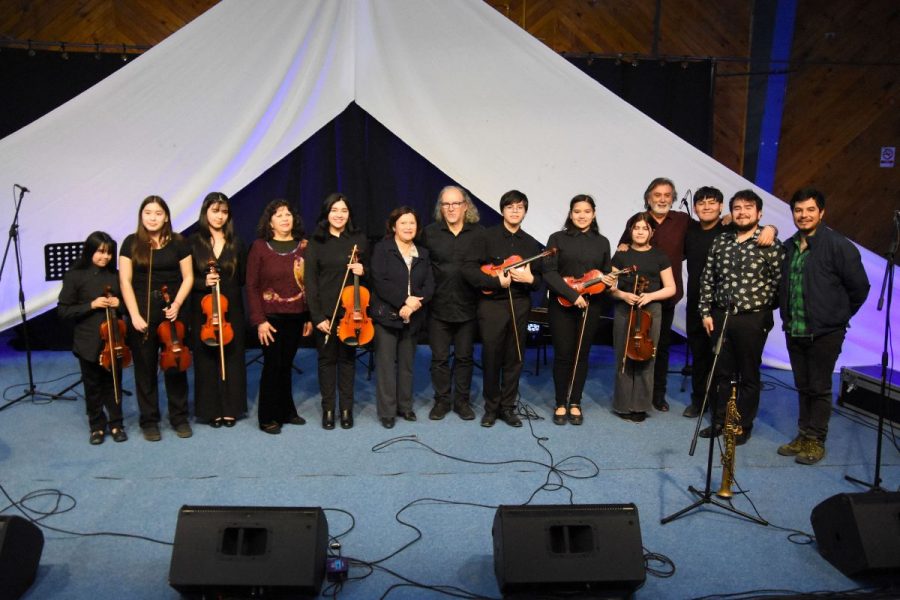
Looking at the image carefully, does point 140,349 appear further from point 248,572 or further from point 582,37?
point 582,37

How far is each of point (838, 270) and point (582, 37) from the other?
3.79 meters

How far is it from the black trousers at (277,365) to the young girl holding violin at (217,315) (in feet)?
0.67

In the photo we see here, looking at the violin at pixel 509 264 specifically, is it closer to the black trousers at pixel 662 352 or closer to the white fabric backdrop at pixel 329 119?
the black trousers at pixel 662 352

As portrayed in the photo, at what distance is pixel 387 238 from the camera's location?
15.2ft

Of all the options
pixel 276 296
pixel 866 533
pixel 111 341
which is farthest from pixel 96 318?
pixel 866 533

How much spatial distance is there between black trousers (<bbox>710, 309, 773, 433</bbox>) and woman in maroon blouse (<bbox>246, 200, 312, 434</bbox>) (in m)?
2.45

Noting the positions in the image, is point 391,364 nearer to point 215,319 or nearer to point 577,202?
point 215,319

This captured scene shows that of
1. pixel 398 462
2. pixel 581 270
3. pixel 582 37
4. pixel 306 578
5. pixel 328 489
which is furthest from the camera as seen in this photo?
pixel 582 37

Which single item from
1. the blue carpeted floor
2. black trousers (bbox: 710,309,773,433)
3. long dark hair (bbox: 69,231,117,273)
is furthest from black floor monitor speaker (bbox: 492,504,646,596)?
long dark hair (bbox: 69,231,117,273)

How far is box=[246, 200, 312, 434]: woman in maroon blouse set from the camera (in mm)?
4461

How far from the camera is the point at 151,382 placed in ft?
14.6

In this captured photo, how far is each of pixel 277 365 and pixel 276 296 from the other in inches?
16.5

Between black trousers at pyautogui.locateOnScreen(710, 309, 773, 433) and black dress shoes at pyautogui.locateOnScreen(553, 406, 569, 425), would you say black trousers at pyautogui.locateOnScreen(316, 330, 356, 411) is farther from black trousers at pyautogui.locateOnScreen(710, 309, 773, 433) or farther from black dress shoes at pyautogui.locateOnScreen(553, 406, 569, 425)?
black trousers at pyautogui.locateOnScreen(710, 309, 773, 433)

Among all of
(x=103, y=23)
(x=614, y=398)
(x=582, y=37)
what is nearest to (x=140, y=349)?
(x=614, y=398)
